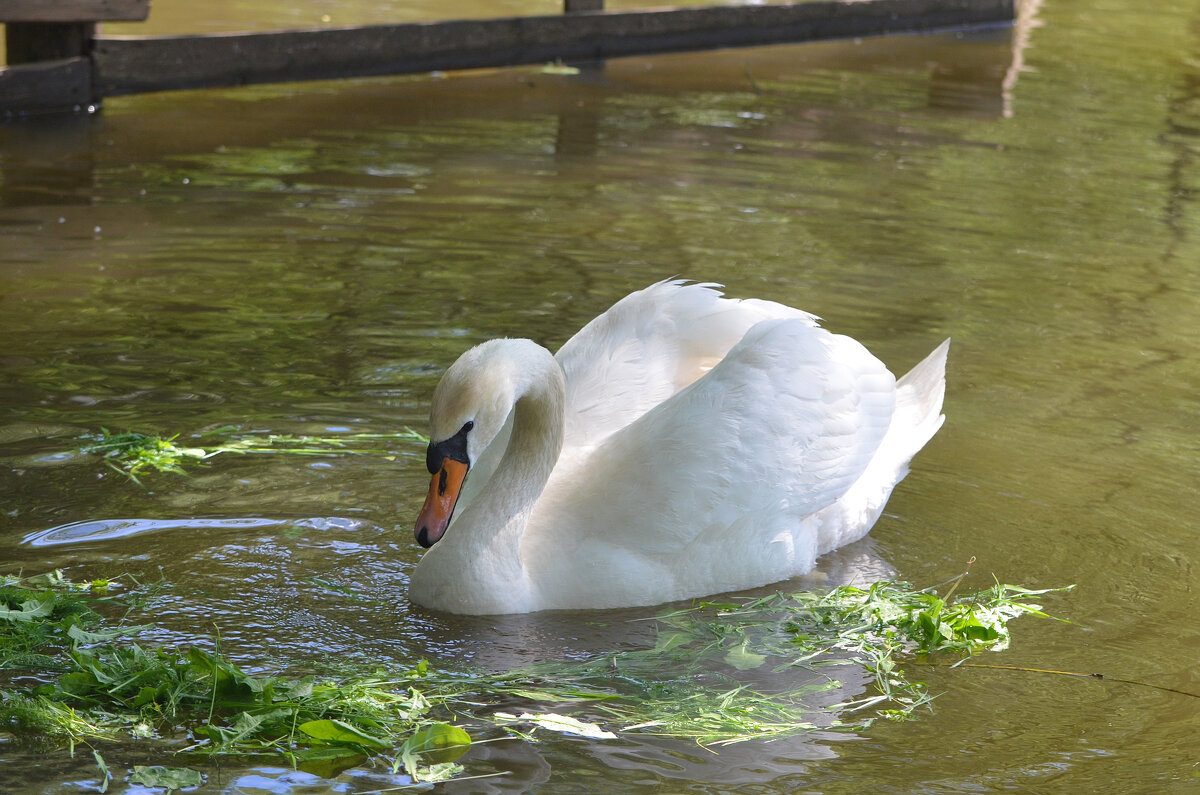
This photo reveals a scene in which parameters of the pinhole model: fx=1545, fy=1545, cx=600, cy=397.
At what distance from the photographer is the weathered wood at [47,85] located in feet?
35.2

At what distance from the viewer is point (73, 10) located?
10.7 metres

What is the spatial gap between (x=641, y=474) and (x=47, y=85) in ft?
25.4

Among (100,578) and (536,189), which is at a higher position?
(536,189)

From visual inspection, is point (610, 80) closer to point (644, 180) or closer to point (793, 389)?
point (644, 180)

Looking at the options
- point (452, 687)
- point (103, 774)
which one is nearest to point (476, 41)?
point (452, 687)

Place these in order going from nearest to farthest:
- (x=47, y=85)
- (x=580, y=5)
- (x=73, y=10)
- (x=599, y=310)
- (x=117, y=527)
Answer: (x=117, y=527), (x=599, y=310), (x=73, y=10), (x=47, y=85), (x=580, y=5)

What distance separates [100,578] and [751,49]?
12312 mm

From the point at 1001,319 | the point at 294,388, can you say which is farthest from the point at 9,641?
the point at 1001,319

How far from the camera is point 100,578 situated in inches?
191

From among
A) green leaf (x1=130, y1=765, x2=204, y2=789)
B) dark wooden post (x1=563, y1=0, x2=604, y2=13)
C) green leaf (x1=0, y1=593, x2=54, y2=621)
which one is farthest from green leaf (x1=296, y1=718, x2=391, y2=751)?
dark wooden post (x1=563, y1=0, x2=604, y2=13)

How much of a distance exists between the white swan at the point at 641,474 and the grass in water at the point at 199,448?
902 millimetres

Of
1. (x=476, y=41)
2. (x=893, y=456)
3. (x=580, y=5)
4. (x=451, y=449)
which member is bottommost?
(x=893, y=456)

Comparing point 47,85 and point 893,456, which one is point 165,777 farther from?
point 47,85

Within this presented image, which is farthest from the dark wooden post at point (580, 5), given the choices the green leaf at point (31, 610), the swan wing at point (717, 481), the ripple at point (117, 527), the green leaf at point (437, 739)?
the green leaf at point (437, 739)
